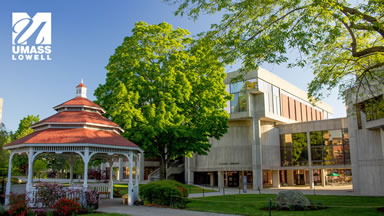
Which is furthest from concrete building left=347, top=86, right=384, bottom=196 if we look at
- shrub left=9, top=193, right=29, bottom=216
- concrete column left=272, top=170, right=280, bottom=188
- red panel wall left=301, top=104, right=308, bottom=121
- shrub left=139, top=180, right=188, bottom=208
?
shrub left=9, top=193, right=29, bottom=216

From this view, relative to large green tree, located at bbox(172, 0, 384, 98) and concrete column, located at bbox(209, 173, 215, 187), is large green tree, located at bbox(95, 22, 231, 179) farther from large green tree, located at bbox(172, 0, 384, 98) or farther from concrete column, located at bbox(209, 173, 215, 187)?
concrete column, located at bbox(209, 173, 215, 187)

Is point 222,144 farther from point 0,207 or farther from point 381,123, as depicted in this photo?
point 0,207

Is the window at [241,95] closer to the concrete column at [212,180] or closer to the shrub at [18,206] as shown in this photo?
the concrete column at [212,180]

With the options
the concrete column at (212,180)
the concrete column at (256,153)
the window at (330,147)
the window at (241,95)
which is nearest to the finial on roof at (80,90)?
the window at (241,95)

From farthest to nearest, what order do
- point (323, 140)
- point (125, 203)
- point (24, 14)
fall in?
point (323, 140) → point (24, 14) → point (125, 203)

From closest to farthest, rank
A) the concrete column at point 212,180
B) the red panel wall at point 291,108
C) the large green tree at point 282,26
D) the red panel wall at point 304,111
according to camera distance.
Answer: the large green tree at point 282,26, the concrete column at point 212,180, the red panel wall at point 291,108, the red panel wall at point 304,111

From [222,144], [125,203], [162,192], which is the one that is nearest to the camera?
[162,192]

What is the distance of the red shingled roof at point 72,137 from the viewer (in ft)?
61.2

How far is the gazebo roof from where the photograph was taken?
18.8 m

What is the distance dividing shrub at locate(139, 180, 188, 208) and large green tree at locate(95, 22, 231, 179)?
188 inches

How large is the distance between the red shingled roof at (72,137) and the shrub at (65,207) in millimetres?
3727

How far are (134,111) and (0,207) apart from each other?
426 inches

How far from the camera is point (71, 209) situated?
15.8 m

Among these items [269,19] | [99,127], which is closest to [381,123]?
[269,19]
